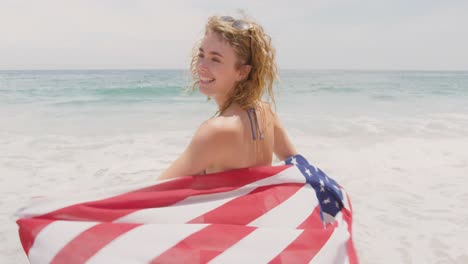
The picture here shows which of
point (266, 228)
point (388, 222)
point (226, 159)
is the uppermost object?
point (226, 159)

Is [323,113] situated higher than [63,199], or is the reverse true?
[63,199]

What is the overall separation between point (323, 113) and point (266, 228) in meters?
11.2

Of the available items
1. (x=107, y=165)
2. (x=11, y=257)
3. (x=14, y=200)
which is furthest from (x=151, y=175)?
(x=11, y=257)

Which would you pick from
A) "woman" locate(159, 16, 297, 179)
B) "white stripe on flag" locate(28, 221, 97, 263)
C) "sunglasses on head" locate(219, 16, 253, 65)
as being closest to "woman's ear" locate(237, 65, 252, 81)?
"woman" locate(159, 16, 297, 179)

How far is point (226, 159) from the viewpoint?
2066 mm

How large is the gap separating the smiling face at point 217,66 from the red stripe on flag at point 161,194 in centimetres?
53

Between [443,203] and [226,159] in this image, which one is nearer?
[226,159]

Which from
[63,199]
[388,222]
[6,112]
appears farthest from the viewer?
[6,112]

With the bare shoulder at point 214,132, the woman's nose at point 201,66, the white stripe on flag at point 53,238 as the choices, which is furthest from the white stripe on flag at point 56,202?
the woman's nose at point 201,66

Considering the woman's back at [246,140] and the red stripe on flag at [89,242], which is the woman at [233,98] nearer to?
the woman's back at [246,140]

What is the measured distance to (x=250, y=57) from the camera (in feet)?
7.37

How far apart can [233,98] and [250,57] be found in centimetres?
26

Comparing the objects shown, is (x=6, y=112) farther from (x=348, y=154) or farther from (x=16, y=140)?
(x=348, y=154)

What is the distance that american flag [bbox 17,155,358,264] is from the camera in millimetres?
1728
